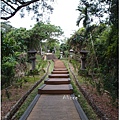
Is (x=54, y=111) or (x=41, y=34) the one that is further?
(x=41, y=34)

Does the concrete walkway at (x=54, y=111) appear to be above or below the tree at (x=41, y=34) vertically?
below

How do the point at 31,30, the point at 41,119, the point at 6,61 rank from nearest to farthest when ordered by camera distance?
the point at 41,119 → the point at 6,61 → the point at 31,30

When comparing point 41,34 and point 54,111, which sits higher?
point 41,34

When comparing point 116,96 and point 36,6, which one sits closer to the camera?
point 116,96

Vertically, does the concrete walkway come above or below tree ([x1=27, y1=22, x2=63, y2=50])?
below

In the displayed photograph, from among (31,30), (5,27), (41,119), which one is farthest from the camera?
(5,27)

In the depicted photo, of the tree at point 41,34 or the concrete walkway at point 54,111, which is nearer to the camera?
the concrete walkway at point 54,111

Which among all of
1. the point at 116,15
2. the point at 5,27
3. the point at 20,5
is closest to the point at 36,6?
the point at 20,5

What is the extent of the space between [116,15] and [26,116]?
293cm

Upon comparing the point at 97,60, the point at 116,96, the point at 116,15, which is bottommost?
the point at 116,96

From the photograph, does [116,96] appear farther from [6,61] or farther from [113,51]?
[6,61]

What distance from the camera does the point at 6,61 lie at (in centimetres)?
527

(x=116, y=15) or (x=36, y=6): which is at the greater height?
(x=36, y=6)

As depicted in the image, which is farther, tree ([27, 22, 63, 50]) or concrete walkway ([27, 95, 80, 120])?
tree ([27, 22, 63, 50])
